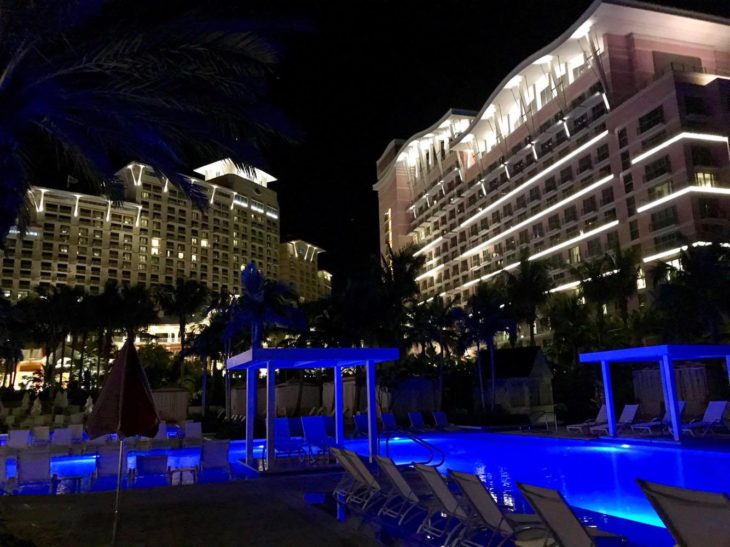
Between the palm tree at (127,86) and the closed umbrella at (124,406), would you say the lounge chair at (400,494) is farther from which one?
the palm tree at (127,86)

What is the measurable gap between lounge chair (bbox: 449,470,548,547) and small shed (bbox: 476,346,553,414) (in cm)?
2392

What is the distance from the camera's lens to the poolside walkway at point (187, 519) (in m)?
6.40

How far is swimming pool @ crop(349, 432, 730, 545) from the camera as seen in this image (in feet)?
27.3

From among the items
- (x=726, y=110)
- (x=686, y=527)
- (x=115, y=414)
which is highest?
(x=726, y=110)

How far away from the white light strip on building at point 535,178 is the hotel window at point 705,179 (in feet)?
35.1

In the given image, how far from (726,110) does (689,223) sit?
10.0 metres

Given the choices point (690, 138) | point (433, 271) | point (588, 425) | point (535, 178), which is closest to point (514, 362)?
point (588, 425)

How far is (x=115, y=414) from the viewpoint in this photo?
644cm

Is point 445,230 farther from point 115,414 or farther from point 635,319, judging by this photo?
point 115,414

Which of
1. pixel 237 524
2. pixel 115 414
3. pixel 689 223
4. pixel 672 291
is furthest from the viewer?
pixel 689 223

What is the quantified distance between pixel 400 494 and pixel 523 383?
77.3 ft

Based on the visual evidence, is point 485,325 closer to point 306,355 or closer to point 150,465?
point 306,355

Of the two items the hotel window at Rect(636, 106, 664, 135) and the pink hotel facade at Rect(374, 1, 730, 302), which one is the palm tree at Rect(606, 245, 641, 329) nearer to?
the pink hotel facade at Rect(374, 1, 730, 302)

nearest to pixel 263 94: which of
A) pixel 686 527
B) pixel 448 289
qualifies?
pixel 686 527
